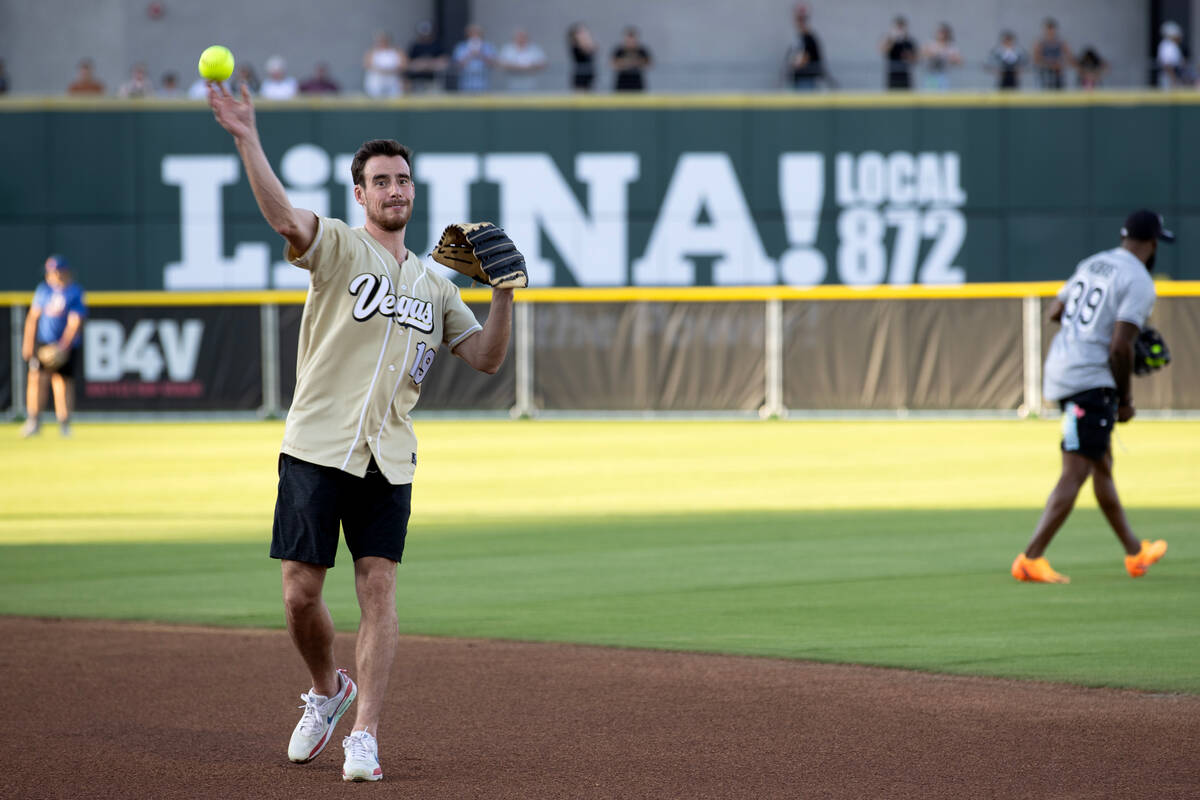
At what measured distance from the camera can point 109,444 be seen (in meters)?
22.4

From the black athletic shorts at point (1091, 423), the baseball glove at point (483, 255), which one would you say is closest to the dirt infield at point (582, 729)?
the baseball glove at point (483, 255)

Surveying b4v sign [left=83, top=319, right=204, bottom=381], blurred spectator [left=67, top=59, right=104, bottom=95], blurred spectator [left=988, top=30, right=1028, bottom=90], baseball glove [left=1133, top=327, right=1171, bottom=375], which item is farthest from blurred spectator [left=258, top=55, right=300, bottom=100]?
baseball glove [left=1133, top=327, right=1171, bottom=375]

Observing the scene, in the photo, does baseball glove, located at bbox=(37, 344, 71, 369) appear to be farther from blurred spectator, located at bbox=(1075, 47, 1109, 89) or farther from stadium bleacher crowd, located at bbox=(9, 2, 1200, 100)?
blurred spectator, located at bbox=(1075, 47, 1109, 89)

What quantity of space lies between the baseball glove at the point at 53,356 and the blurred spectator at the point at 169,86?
9.55 m

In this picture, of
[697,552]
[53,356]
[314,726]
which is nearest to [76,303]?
[53,356]

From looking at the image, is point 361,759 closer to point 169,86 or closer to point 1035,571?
point 1035,571

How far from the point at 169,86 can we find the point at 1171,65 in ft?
64.8

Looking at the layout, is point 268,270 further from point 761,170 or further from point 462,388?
point 761,170

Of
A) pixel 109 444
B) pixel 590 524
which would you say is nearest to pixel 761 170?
pixel 109 444

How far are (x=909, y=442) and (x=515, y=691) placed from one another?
15.5m

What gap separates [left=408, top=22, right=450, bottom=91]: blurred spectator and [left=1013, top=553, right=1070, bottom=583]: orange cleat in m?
22.7

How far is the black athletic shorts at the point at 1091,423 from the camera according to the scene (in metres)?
9.88

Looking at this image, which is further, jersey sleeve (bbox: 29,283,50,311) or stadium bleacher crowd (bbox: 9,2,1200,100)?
stadium bleacher crowd (bbox: 9,2,1200,100)

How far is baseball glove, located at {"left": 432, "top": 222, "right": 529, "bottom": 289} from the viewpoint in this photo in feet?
19.1
